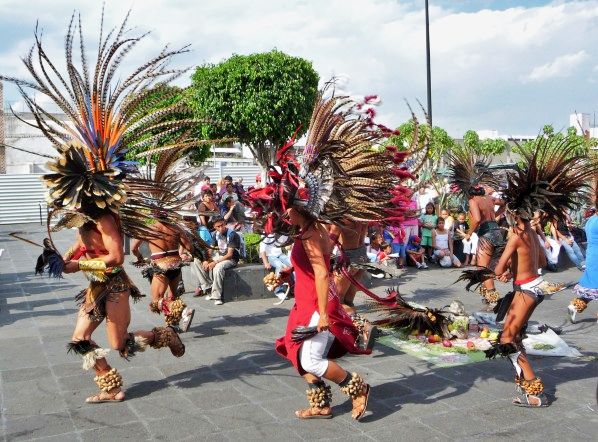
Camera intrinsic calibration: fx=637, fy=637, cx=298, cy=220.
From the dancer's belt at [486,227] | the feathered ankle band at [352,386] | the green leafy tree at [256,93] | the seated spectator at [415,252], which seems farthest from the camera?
the green leafy tree at [256,93]

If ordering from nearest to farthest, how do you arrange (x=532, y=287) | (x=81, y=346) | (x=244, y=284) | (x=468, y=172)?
(x=81, y=346) < (x=532, y=287) < (x=244, y=284) < (x=468, y=172)

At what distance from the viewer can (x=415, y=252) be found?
12.6 metres

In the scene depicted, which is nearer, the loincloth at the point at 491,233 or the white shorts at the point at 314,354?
the white shorts at the point at 314,354

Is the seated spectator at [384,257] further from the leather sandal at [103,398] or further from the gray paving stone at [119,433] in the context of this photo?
the gray paving stone at [119,433]

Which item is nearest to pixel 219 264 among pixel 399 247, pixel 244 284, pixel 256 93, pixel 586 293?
pixel 244 284

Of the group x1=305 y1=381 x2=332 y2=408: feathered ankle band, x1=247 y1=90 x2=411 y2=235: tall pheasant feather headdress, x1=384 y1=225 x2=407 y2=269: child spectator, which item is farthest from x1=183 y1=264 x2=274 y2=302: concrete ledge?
x1=305 y1=381 x2=332 y2=408: feathered ankle band

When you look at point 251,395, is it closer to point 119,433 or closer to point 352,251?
point 119,433

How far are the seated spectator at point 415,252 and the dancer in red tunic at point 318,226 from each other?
7.59 meters

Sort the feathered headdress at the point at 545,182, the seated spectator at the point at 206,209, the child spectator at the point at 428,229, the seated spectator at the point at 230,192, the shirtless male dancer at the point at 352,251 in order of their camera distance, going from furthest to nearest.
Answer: the child spectator at the point at 428,229, the seated spectator at the point at 230,192, the seated spectator at the point at 206,209, the shirtless male dancer at the point at 352,251, the feathered headdress at the point at 545,182

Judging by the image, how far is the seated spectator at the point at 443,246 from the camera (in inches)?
505

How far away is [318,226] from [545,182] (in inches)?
78.6

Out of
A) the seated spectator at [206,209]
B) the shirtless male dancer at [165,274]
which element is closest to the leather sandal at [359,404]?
the shirtless male dancer at [165,274]

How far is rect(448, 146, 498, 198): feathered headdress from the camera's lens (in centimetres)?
988

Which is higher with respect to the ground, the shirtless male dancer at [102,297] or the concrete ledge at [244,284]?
the shirtless male dancer at [102,297]
